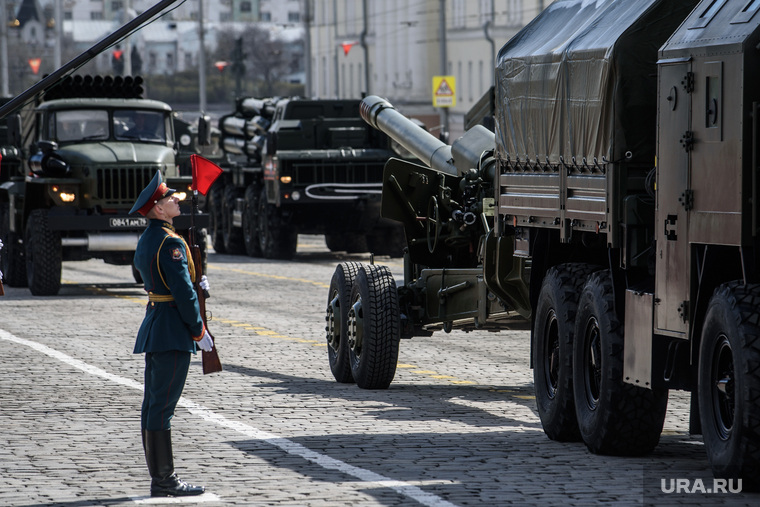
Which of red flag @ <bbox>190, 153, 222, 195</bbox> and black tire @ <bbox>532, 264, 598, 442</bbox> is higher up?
red flag @ <bbox>190, 153, 222, 195</bbox>

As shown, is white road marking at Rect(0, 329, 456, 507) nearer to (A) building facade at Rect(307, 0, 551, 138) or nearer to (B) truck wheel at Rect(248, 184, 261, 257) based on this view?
(B) truck wheel at Rect(248, 184, 261, 257)

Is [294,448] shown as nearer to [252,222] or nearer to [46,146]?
[46,146]

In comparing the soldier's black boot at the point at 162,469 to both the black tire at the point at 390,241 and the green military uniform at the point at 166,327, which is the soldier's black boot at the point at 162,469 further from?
the black tire at the point at 390,241

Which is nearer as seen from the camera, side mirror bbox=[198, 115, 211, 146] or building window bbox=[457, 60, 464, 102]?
side mirror bbox=[198, 115, 211, 146]

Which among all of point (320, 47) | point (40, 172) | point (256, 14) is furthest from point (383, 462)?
point (256, 14)

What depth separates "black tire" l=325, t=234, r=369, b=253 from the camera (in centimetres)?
3322

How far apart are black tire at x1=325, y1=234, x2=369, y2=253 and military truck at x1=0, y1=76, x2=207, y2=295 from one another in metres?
8.79

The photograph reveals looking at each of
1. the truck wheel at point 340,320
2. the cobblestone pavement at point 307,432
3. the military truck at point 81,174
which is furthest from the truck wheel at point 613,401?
the military truck at point 81,174

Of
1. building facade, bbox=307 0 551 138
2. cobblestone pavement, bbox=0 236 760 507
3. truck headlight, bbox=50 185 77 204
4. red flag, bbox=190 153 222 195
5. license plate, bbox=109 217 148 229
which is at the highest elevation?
building facade, bbox=307 0 551 138

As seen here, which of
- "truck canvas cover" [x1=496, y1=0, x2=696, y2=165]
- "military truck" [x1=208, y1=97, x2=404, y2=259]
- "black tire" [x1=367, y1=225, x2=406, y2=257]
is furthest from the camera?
"black tire" [x1=367, y1=225, x2=406, y2=257]

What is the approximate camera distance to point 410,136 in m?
16.6

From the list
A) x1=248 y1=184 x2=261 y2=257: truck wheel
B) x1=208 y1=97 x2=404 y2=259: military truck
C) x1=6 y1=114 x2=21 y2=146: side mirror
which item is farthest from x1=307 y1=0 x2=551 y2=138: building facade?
x1=6 y1=114 x2=21 y2=146: side mirror

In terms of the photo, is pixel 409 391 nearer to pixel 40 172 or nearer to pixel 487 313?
pixel 487 313

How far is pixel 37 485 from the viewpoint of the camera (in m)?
9.15
